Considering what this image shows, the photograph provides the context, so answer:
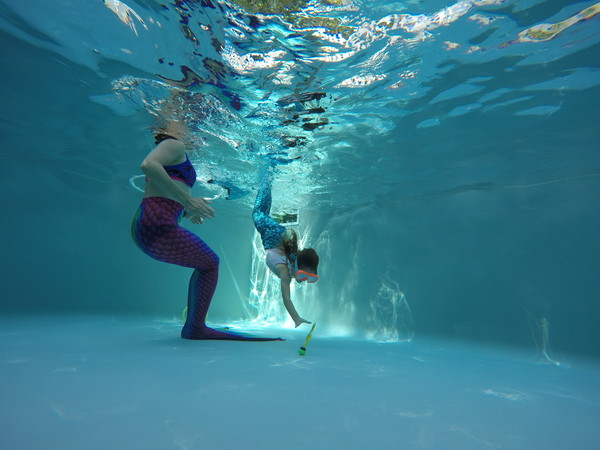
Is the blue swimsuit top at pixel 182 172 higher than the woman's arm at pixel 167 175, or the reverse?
the blue swimsuit top at pixel 182 172

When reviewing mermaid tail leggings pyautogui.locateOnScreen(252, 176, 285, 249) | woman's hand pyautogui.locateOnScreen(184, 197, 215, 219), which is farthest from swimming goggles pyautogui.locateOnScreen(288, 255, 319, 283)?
woman's hand pyautogui.locateOnScreen(184, 197, 215, 219)

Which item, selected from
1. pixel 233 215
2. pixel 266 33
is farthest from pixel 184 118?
pixel 233 215

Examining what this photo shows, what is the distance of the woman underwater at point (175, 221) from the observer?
134 inches

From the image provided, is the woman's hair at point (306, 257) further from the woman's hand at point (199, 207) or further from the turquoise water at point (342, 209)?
the woman's hand at point (199, 207)

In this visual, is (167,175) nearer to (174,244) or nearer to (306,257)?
(174,244)

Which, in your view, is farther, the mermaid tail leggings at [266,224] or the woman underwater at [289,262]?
the mermaid tail leggings at [266,224]

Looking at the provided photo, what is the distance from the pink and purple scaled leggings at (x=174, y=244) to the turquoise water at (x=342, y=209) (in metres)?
0.90

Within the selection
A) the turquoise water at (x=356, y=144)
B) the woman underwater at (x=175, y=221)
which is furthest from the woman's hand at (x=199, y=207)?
the turquoise water at (x=356, y=144)

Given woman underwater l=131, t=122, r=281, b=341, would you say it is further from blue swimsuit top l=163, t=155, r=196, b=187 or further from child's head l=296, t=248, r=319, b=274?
child's head l=296, t=248, r=319, b=274

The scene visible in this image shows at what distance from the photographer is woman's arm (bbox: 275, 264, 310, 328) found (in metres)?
4.50

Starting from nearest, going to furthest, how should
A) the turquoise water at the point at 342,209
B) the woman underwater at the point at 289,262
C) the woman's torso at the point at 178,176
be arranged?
the turquoise water at the point at 342,209 < the woman's torso at the point at 178,176 < the woman underwater at the point at 289,262

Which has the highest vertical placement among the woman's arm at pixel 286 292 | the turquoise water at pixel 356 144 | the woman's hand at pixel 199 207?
the turquoise water at pixel 356 144

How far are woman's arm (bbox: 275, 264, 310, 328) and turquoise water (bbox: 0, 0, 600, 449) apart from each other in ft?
2.10

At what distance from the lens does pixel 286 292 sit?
4648 millimetres
